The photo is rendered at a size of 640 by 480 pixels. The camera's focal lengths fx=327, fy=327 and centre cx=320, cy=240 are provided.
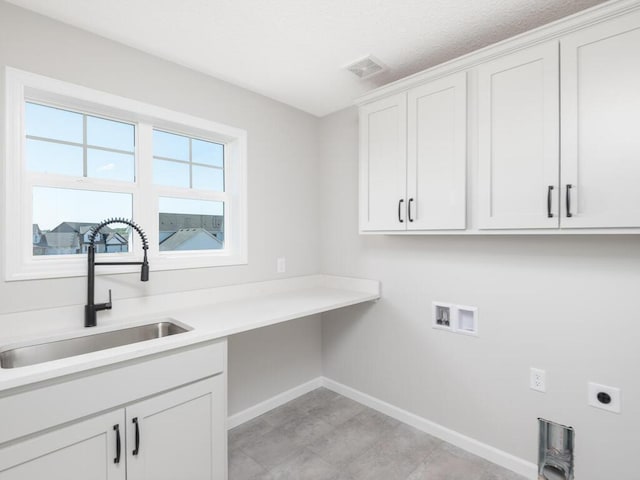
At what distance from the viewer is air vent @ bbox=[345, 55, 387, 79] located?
6.66 ft

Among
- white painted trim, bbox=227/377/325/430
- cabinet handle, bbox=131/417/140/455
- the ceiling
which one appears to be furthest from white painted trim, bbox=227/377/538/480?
the ceiling

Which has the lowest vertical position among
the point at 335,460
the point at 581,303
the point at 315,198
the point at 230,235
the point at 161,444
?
the point at 335,460

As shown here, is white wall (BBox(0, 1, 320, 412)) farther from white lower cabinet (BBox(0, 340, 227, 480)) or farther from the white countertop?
white lower cabinet (BBox(0, 340, 227, 480))

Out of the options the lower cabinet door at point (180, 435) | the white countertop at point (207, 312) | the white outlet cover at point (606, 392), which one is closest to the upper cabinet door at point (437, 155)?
the white countertop at point (207, 312)

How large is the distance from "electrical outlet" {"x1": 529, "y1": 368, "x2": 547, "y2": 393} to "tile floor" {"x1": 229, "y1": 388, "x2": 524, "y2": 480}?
0.52 metres

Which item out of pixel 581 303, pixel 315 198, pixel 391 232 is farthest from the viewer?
pixel 315 198

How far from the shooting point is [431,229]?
6.51ft

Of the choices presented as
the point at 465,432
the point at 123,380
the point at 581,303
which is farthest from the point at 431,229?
the point at 123,380

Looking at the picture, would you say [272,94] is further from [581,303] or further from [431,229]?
[581,303]

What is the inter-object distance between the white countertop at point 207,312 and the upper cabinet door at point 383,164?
0.61 m

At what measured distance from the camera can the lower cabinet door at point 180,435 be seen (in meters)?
1.38

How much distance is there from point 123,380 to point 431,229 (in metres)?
1.73

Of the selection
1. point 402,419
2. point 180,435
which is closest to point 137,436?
point 180,435

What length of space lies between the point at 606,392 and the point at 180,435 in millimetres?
2054
